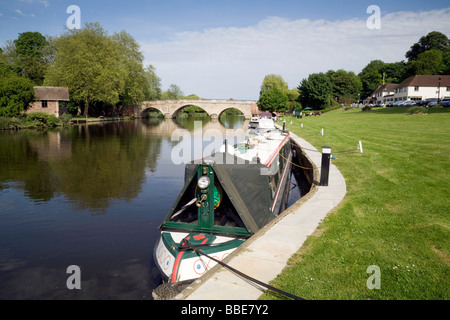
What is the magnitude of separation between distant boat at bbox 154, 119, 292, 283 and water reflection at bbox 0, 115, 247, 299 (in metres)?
1.23

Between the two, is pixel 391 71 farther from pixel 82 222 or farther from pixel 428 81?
pixel 82 222

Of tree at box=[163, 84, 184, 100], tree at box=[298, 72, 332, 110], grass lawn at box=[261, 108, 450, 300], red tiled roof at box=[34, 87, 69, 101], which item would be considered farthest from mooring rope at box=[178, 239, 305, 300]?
tree at box=[163, 84, 184, 100]

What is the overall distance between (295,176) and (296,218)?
12661mm

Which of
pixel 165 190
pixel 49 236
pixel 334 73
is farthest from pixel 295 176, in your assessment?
pixel 334 73

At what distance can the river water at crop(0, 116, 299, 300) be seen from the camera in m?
7.56

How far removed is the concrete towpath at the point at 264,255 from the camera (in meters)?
4.93

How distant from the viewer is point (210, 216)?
7.46 m

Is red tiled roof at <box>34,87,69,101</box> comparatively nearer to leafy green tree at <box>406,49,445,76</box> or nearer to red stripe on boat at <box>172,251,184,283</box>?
red stripe on boat at <box>172,251,184,283</box>

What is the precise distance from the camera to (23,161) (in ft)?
68.4

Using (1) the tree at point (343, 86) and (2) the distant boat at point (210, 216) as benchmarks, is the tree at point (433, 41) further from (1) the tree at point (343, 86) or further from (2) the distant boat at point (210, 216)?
(2) the distant boat at point (210, 216)

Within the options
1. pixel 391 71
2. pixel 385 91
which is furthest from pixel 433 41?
pixel 385 91

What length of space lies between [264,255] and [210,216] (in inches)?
68.6

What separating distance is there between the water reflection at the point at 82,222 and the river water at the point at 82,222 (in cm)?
2
